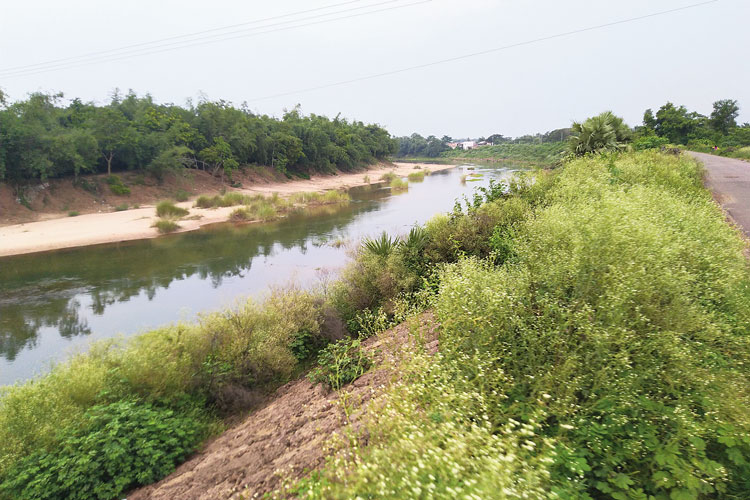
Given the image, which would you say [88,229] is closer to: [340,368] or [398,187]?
[340,368]

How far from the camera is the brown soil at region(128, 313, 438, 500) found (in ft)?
12.3

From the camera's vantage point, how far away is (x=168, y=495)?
4.22 m

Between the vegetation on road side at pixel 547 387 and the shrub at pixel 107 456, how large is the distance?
42 mm

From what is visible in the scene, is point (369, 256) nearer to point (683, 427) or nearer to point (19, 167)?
point (683, 427)

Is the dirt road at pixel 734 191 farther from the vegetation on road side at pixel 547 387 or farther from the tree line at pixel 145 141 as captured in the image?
the tree line at pixel 145 141

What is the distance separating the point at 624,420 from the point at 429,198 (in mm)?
30520

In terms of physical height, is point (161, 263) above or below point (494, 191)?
below

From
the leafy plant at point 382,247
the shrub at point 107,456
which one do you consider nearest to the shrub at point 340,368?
the shrub at point 107,456

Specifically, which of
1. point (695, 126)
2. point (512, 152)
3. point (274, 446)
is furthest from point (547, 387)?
point (512, 152)

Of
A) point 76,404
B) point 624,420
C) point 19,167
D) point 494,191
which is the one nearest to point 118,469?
point 76,404

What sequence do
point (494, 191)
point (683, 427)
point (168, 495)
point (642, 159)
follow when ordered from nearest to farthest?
point (683, 427)
point (168, 495)
point (494, 191)
point (642, 159)

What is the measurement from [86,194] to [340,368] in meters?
30.8

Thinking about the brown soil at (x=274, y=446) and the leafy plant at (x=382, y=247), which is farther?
the leafy plant at (x=382, y=247)

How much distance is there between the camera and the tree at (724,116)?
40.4m
